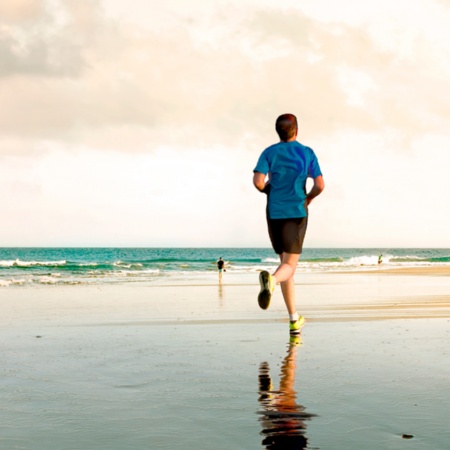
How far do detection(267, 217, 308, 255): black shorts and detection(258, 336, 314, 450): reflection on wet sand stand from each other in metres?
1.85

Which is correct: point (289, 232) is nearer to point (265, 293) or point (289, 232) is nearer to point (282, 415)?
point (265, 293)

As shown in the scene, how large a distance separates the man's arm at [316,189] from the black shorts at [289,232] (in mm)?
219

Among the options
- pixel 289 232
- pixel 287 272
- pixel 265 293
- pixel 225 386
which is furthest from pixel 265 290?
pixel 225 386

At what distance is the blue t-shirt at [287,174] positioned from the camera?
6594 mm

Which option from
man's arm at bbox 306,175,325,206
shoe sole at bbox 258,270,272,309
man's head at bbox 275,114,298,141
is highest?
man's head at bbox 275,114,298,141

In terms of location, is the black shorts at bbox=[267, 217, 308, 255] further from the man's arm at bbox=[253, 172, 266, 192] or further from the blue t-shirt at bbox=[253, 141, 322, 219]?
the man's arm at bbox=[253, 172, 266, 192]

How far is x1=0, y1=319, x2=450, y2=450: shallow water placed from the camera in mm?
A: 3158

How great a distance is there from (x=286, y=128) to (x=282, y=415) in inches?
152

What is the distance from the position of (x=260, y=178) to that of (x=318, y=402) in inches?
125

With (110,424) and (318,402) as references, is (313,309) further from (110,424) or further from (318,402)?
(110,424)

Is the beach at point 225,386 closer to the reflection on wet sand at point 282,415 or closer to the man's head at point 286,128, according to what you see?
the reflection on wet sand at point 282,415

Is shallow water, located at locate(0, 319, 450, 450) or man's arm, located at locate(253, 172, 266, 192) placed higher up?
man's arm, located at locate(253, 172, 266, 192)

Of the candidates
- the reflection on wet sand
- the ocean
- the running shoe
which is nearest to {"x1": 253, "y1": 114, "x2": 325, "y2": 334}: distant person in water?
the running shoe

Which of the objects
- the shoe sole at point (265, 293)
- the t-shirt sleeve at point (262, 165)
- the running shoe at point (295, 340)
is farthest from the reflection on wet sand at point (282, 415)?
the t-shirt sleeve at point (262, 165)
